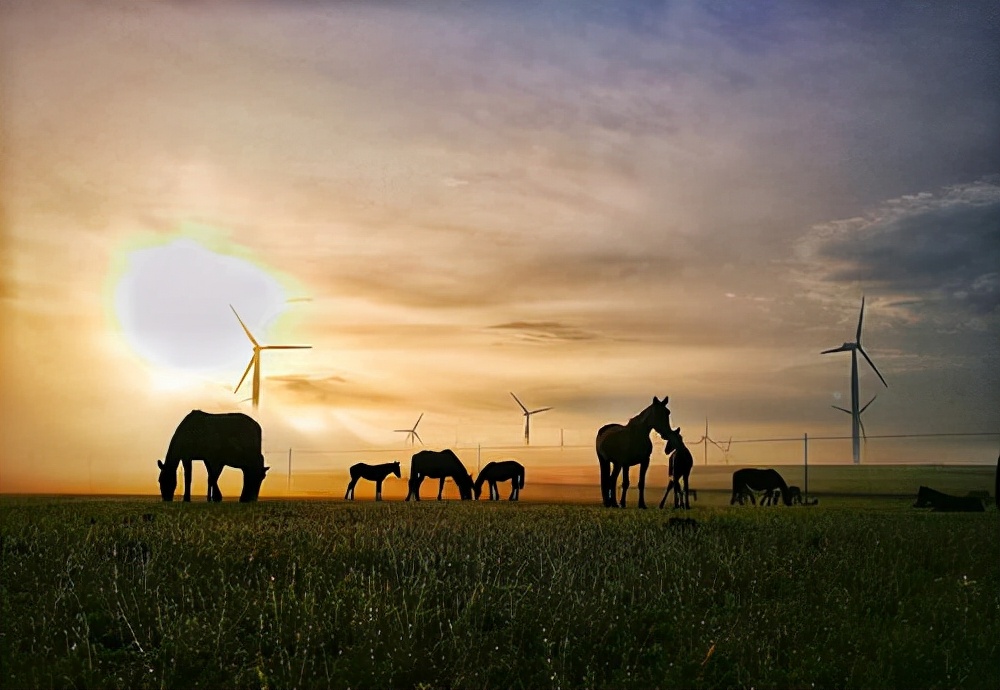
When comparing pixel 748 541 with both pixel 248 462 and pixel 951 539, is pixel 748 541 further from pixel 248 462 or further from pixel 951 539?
pixel 248 462

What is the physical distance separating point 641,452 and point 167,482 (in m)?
19.3

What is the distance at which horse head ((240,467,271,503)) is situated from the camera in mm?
38594

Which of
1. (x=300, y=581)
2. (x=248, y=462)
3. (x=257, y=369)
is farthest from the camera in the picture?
(x=257, y=369)

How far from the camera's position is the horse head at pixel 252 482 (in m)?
38.6

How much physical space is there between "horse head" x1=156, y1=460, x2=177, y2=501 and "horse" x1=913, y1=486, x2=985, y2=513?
29471 millimetres

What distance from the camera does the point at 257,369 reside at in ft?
209

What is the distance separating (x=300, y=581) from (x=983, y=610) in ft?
29.4

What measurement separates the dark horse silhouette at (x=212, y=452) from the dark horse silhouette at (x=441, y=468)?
472 inches

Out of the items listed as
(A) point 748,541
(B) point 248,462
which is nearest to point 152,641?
(A) point 748,541

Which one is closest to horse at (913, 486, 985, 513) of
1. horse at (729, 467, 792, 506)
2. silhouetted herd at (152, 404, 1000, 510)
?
silhouetted herd at (152, 404, 1000, 510)

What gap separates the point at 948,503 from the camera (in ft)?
114

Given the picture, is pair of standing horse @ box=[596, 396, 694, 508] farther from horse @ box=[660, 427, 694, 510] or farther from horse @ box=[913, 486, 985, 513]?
horse @ box=[913, 486, 985, 513]

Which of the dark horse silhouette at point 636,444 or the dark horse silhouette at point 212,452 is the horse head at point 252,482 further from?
the dark horse silhouette at point 636,444

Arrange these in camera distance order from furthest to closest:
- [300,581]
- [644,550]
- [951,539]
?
[951,539] < [644,550] < [300,581]
